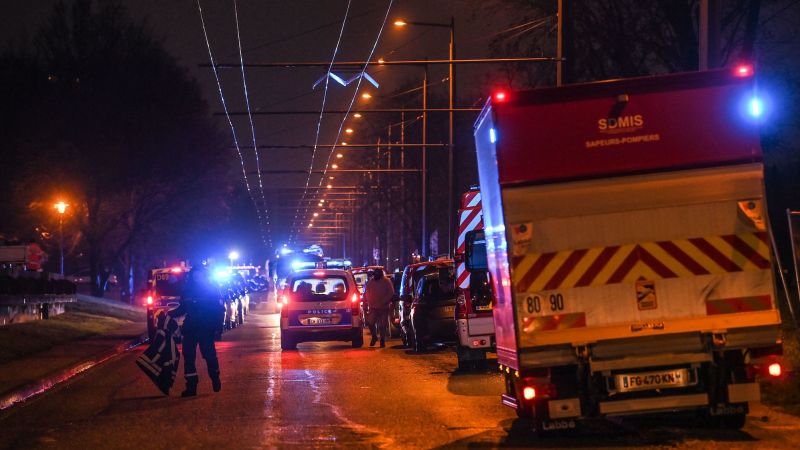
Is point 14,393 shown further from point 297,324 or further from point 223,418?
point 297,324

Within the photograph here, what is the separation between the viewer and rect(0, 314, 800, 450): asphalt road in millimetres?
11672

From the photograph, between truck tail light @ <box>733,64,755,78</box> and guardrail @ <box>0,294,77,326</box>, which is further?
guardrail @ <box>0,294,77,326</box>

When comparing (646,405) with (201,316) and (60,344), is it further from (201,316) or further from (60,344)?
(60,344)

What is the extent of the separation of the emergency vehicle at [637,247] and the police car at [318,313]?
16350 mm

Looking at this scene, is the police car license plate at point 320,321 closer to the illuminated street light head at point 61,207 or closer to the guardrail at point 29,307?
the guardrail at point 29,307

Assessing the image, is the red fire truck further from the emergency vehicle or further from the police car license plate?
the emergency vehicle

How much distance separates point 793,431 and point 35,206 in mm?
42764

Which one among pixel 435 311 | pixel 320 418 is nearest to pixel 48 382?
pixel 435 311

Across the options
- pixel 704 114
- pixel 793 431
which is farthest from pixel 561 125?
pixel 793 431

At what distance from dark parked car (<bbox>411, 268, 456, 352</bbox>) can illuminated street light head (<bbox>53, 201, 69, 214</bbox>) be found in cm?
2632

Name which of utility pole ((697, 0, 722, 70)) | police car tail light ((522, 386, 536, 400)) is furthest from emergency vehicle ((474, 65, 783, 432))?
utility pole ((697, 0, 722, 70))

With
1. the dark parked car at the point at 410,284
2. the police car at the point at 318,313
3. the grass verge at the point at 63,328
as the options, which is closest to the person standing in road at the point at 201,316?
the grass verge at the point at 63,328

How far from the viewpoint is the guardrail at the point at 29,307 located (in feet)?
111

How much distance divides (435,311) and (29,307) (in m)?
16.8
